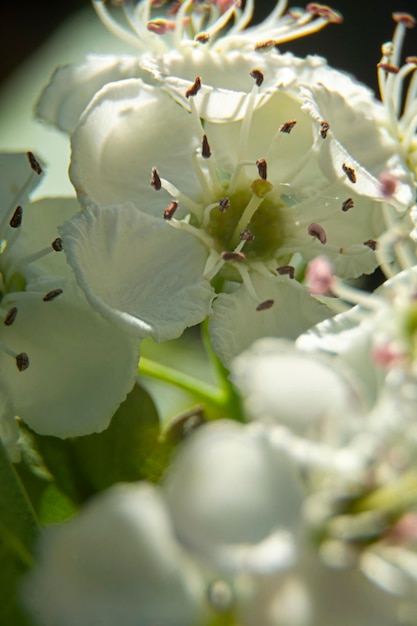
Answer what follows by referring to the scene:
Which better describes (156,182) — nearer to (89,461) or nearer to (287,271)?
(287,271)

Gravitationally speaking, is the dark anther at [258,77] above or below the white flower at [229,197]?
above

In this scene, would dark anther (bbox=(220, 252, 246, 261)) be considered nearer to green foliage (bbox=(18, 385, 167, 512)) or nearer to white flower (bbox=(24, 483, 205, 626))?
green foliage (bbox=(18, 385, 167, 512))

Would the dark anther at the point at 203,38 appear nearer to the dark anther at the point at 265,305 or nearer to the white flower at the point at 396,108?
the white flower at the point at 396,108

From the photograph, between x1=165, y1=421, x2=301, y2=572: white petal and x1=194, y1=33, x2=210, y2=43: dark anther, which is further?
x1=194, y1=33, x2=210, y2=43: dark anther

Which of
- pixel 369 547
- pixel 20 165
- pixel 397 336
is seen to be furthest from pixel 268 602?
pixel 20 165

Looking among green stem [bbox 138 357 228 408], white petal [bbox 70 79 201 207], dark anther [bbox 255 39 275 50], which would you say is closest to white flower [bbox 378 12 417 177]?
dark anther [bbox 255 39 275 50]

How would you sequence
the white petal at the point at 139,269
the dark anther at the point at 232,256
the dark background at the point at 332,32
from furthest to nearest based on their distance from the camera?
the dark background at the point at 332,32 < the dark anther at the point at 232,256 < the white petal at the point at 139,269

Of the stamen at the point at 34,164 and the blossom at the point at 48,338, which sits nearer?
the blossom at the point at 48,338

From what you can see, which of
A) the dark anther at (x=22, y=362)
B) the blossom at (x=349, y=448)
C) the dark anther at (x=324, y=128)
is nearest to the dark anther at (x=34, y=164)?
the dark anther at (x=22, y=362)
